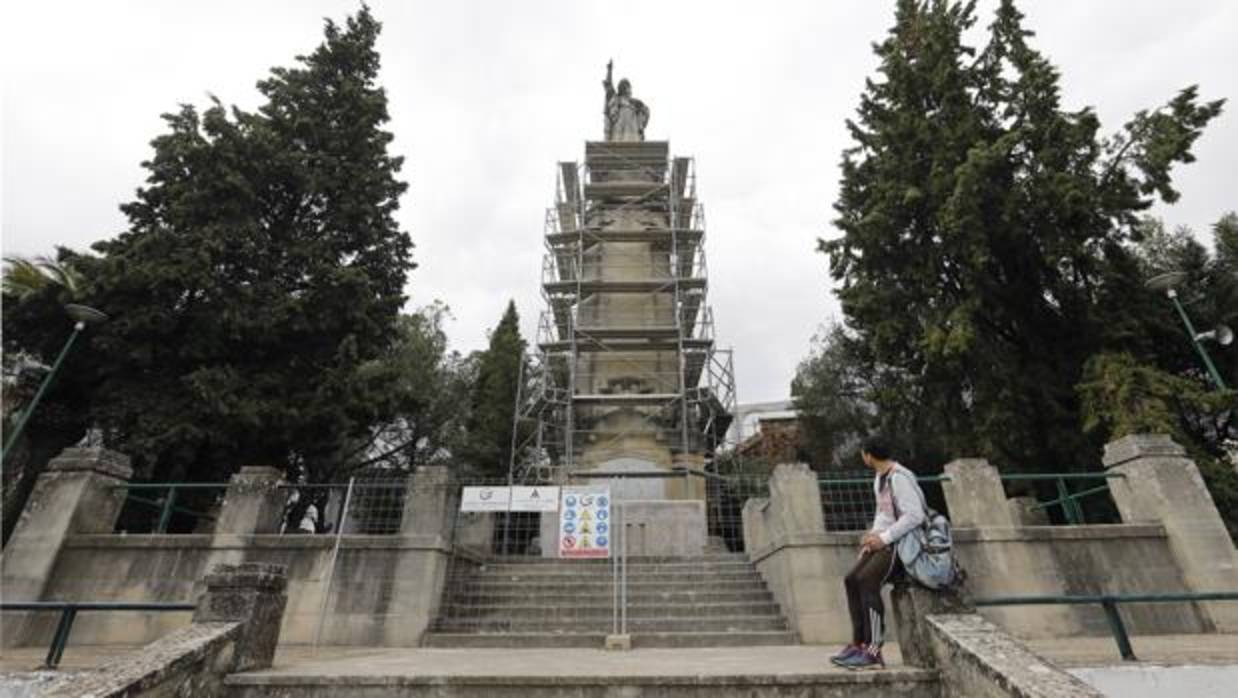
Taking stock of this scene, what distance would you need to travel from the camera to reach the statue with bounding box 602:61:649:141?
26141 millimetres

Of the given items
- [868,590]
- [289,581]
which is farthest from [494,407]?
[868,590]

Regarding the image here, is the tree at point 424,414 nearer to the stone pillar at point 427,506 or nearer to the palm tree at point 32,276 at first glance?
the palm tree at point 32,276

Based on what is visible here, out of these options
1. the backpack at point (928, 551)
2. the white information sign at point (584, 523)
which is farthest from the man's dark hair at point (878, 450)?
the white information sign at point (584, 523)

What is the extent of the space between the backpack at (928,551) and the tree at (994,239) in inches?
382

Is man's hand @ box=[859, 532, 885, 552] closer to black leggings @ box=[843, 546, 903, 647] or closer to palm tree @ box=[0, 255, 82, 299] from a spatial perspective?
black leggings @ box=[843, 546, 903, 647]

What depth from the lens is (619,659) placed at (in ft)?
17.5

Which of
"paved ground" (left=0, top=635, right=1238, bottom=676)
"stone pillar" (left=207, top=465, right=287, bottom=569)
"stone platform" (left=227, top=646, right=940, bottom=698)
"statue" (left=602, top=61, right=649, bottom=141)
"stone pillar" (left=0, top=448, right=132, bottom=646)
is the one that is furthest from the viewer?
"statue" (left=602, top=61, right=649, bottom=141)

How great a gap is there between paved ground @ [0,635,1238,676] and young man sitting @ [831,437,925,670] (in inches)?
11.0

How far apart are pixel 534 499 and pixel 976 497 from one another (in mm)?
6354

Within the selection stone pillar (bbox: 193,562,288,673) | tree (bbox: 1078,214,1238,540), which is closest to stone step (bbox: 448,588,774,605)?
stone pillar (bbox: 193,562,288,673)

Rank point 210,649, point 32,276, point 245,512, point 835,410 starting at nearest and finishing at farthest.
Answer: point 210,649
point 245,512
point 32,276
point 835,410

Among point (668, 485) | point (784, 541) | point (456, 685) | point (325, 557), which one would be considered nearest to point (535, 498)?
point (325, 557)

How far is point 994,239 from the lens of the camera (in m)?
13.7

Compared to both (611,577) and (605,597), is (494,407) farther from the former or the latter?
(605,597)
